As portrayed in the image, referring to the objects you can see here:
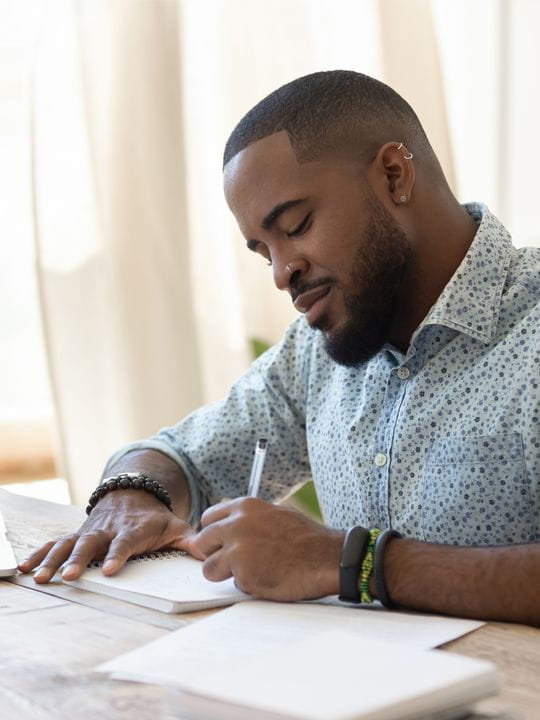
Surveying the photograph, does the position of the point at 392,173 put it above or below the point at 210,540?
above

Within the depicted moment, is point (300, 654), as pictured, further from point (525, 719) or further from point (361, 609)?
point (361, 609)

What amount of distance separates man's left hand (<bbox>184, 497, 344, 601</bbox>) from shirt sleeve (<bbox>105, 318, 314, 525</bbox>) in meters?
0.61

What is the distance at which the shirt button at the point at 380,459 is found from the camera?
1437 mm

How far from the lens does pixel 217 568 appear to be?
1.10 meters

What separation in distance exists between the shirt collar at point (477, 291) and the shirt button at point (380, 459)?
0.17 m

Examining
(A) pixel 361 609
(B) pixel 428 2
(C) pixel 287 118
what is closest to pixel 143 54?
(B) pixel 428 2

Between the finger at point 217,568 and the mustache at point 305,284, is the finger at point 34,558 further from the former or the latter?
the mustache at point 305,284

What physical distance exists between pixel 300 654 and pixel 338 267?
851mm

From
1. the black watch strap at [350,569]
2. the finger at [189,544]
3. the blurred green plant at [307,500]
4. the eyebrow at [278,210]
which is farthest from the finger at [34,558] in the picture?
the blurred green plant at [307,500]

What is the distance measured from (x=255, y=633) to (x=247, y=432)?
935 mm

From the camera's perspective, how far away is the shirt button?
56.6 inches

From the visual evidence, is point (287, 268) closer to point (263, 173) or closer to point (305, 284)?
point (305, 284)

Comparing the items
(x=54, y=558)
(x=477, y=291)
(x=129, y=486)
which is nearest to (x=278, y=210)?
(x=477, y=291)

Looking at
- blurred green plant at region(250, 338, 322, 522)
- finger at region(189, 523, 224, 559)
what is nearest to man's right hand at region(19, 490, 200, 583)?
finger at region(189, 523, 224, 559)
